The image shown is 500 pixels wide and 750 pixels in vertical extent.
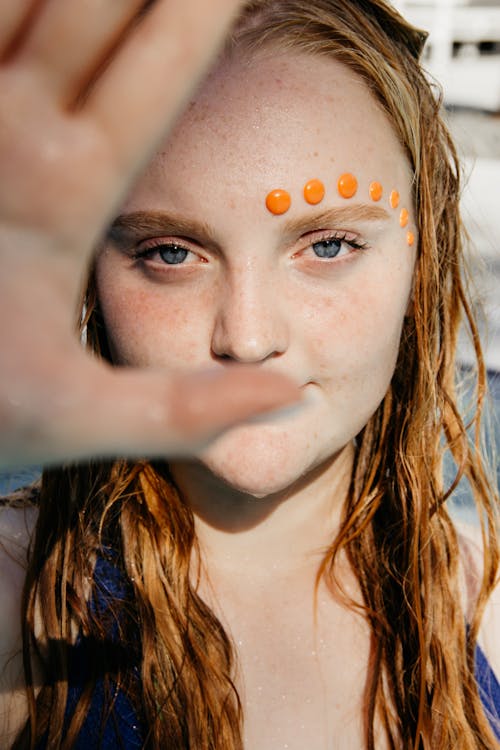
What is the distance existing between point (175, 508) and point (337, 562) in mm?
280

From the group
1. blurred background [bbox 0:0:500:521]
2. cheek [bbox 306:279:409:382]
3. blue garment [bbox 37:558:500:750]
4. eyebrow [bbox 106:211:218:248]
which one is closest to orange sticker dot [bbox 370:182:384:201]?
cheek [bbox 306:279:409:382]

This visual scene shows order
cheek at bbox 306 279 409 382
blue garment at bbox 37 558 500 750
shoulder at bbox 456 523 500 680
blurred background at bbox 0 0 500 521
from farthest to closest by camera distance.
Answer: blurred background at bbox 0 0 500 521 → shoulder at bbox 456 523 500 680 → blue garment at bbox 37 558 500 750 → cheek at bbox 306 279 409 382

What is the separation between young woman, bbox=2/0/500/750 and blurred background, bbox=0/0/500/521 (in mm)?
1955

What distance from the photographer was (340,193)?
3.73 feet

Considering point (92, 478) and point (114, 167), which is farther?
point (92, 478)

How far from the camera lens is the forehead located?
1084mm

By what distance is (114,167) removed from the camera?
640 mm

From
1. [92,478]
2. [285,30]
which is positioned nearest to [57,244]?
[285,30]

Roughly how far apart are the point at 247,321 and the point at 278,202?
0.50ft

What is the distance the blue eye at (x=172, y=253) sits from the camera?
3.71 ft

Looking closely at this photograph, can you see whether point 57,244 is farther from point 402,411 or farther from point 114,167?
point 402,411

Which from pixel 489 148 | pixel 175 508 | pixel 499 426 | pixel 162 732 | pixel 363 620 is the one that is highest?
pixel 489 148

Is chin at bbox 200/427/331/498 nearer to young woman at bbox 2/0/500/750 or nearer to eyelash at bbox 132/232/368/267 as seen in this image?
young woman at bbox 2/0/500/750

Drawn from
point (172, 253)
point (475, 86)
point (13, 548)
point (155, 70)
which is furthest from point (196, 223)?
point (475, 86)
